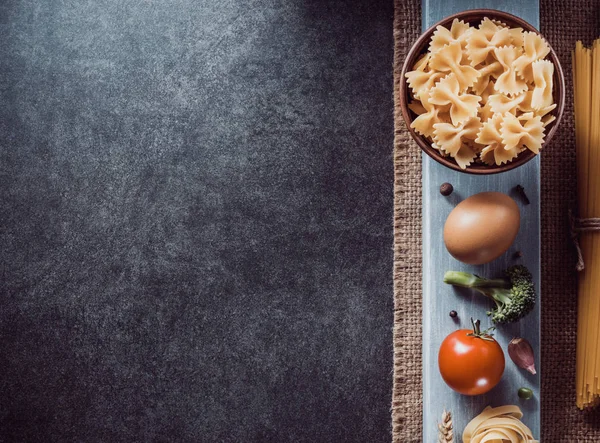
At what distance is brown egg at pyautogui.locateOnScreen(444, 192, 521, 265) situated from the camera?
3.51ft

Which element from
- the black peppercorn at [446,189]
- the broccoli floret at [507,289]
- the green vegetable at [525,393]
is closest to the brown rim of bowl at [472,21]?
the black peppercorn at [446,189]

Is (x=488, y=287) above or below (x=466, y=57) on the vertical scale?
below

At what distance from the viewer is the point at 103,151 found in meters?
1.60

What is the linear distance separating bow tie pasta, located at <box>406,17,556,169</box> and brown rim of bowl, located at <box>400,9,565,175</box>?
1 cm

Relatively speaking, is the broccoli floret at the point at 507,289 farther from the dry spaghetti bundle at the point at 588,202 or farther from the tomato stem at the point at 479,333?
the dry spaghetti bundle at the point at 588,202

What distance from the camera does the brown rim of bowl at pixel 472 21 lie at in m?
1.04

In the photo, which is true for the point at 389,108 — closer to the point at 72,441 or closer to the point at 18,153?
the point at 18,153

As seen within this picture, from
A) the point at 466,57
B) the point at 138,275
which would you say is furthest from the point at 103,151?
the point at 466,57

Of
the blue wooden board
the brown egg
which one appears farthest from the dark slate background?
the brown egg

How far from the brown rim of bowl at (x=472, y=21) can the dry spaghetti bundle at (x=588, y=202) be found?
0.25 m

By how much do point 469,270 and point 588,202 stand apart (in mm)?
324

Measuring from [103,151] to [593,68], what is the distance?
1.27 metres

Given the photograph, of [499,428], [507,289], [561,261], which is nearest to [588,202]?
[561,261]

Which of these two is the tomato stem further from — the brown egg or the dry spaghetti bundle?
the dry spaghetti bundle
